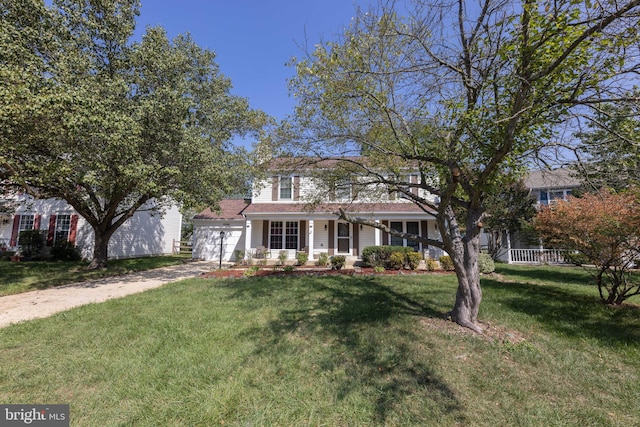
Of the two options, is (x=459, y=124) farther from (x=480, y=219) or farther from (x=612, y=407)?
(x=612, y=407)

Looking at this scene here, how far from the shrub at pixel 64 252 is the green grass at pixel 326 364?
1374 cm

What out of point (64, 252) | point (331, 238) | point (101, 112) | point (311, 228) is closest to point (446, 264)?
point (331, 238)

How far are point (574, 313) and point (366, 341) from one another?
5.03m

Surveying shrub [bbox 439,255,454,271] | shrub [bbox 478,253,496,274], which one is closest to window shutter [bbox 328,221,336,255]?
shrub [bbox 439,255,454,271]

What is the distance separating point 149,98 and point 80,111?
2.24 meters

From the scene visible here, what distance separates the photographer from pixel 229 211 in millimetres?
20078

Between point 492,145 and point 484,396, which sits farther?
point 492,145

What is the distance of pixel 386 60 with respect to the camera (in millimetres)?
5012

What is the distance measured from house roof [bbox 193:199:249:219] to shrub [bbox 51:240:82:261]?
6.80 metres

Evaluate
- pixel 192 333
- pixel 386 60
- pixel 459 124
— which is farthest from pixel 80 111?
pixel 459 124

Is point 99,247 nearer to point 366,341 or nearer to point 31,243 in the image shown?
point 31,243

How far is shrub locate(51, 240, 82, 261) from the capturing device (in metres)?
16.4

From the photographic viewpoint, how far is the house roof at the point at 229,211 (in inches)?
751

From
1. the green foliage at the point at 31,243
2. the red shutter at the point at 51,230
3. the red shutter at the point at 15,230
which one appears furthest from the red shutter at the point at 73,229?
the red shutter at the point at 15,230
